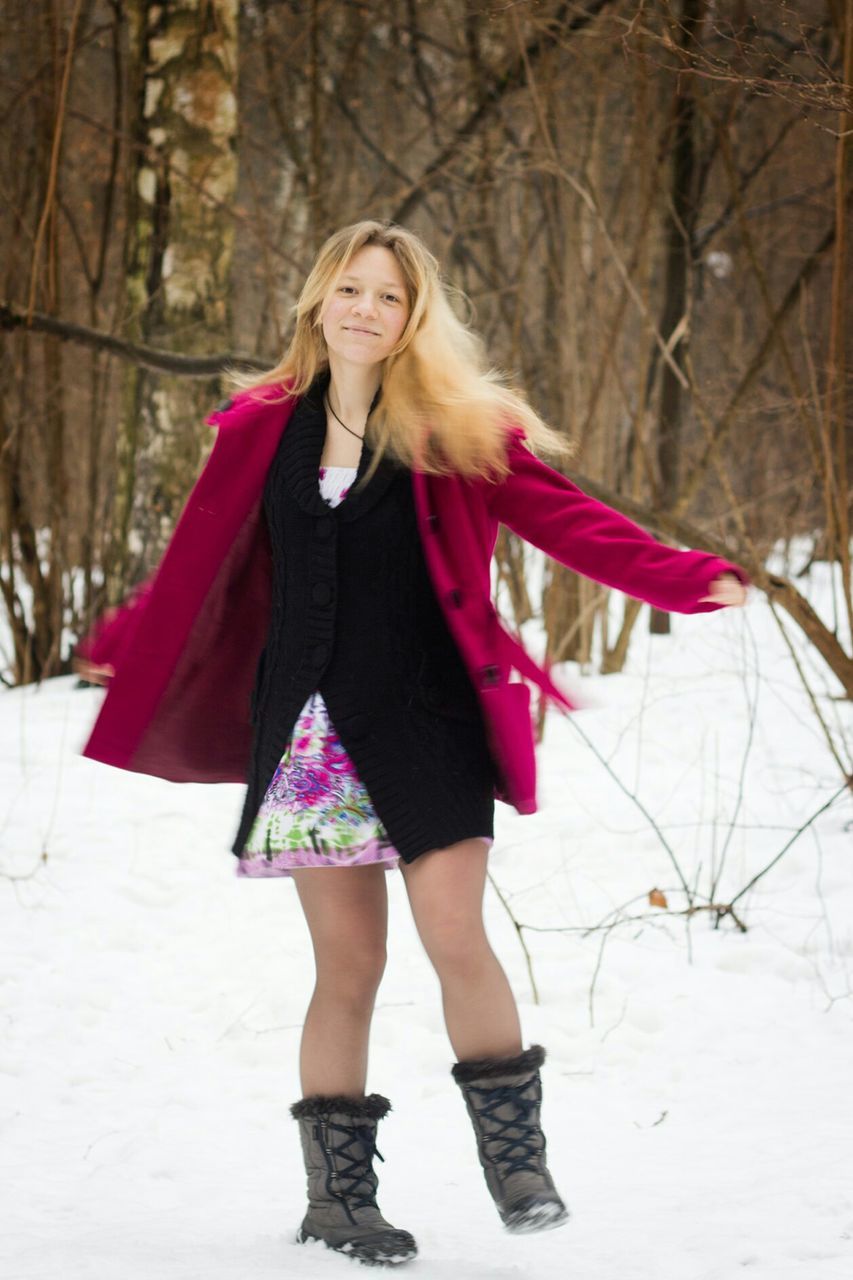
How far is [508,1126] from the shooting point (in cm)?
181

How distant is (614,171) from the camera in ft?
37.5

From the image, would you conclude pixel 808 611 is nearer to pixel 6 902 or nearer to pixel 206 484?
pixel 206 484

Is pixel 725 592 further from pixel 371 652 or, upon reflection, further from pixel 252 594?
pixel 252 594

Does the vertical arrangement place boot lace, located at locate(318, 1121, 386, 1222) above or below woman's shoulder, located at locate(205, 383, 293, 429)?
below

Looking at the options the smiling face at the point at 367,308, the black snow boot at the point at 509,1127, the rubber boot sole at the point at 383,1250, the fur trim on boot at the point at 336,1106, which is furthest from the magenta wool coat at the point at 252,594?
the rubber boot sole at the point at 383,1250

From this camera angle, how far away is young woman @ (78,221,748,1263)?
1837mm

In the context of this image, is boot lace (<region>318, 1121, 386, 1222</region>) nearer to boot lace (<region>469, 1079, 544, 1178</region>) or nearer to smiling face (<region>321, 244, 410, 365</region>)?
boot lace (<region>469, 1079, 544, 1178</region>)

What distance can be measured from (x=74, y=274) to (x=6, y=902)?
648 cm

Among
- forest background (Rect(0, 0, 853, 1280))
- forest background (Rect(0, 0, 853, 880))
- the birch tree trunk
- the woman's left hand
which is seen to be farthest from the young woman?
the birch tree trunk

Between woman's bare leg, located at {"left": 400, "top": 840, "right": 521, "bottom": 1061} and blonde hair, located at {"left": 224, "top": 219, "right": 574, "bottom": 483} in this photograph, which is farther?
blonde hair, located at {"left": 224, "top": 219, "right": 574, "bottom": 483}

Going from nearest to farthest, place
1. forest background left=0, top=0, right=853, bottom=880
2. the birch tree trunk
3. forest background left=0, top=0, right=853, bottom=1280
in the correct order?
forest background left=0, top=0, right=853, bottom=1280 → forest background left=0, top=0, right=853, bottom=880 → the birch tree trunk

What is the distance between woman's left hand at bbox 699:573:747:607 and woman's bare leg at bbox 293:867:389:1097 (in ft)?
2.18

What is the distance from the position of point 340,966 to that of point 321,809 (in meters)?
0.26

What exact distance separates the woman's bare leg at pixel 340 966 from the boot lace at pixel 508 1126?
23 centimetres
